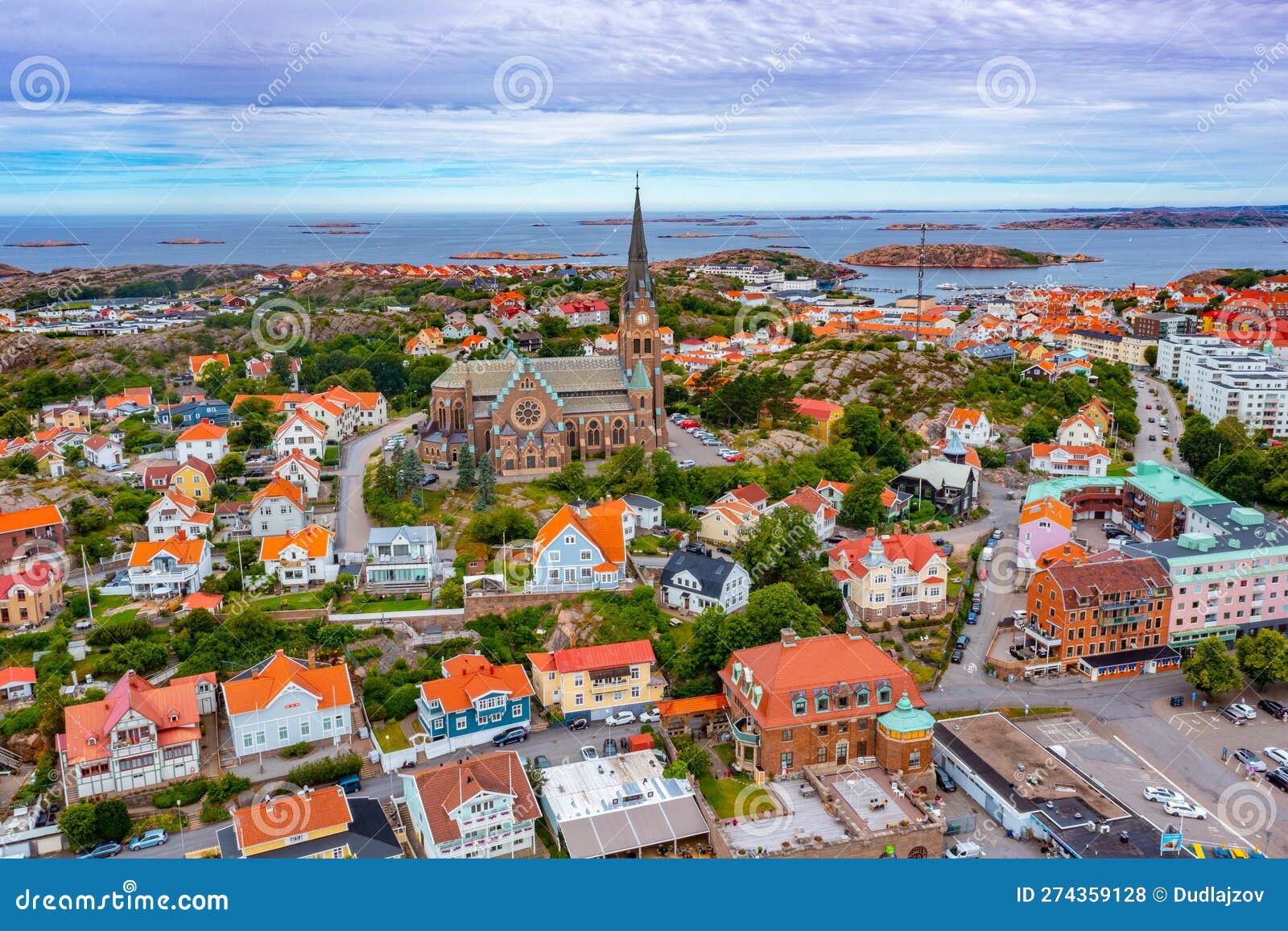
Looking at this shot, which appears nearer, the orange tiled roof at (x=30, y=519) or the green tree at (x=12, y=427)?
the orange tiled roof at (x=30, y=519)

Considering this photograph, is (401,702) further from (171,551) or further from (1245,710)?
(1245,710)

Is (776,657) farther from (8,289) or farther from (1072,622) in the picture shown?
(8,289)

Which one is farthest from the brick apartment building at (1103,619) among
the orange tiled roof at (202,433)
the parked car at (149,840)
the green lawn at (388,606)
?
the orange tiled roof at (202,433)

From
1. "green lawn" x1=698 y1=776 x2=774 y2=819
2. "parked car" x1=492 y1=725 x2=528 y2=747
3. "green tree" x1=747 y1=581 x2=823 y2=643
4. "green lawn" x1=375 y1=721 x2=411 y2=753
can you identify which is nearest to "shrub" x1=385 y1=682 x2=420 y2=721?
"green lawn" x1=375 y1=721 x2=411 y2=753

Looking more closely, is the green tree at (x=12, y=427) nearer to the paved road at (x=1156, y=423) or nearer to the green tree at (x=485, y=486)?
the green tree at (x=485, y=486)

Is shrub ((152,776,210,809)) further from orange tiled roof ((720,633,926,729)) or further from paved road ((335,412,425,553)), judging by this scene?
orange tiled roof ((720,633,926,729))

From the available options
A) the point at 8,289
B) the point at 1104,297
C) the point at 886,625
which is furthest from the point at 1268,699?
the point at 8,289
